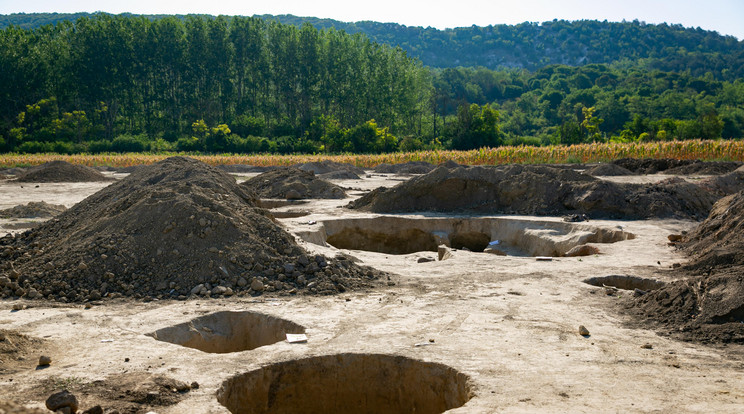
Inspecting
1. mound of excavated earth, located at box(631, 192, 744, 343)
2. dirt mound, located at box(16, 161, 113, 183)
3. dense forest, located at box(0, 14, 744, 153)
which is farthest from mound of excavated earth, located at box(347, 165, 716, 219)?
dense forest, located at box(0, 14, 744, 153)

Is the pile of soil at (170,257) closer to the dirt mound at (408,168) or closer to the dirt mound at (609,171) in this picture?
the dirt mound at (609,171)

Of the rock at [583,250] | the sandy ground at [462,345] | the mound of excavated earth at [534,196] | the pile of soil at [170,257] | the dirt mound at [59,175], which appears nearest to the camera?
the sandy ground at [462,345]

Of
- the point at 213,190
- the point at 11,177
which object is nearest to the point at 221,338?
the point at 213,190

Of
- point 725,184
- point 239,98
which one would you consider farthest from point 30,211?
point 239,98

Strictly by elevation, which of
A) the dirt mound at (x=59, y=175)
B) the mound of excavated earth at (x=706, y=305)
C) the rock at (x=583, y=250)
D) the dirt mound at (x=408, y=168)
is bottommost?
the dirt mound at (x=59, y=175)

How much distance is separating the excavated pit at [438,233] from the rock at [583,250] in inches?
52.5

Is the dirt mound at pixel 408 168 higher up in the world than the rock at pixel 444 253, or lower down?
lower down

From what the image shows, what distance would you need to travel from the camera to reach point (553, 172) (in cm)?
1622

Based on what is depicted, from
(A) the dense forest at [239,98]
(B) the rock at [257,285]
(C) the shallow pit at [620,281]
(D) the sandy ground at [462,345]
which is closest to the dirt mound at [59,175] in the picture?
(D) the sandy ground at [462,345]

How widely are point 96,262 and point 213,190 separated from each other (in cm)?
244

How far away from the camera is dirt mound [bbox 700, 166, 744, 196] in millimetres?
16422

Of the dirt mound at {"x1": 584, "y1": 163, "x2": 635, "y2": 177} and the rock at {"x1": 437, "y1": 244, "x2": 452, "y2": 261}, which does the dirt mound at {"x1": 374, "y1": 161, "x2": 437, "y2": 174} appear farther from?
the rock at {"x1": 437, "y1": 244, "x2": 452, "y2": 261}

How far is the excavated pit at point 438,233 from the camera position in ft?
42.0

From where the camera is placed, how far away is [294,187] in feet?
62.7
